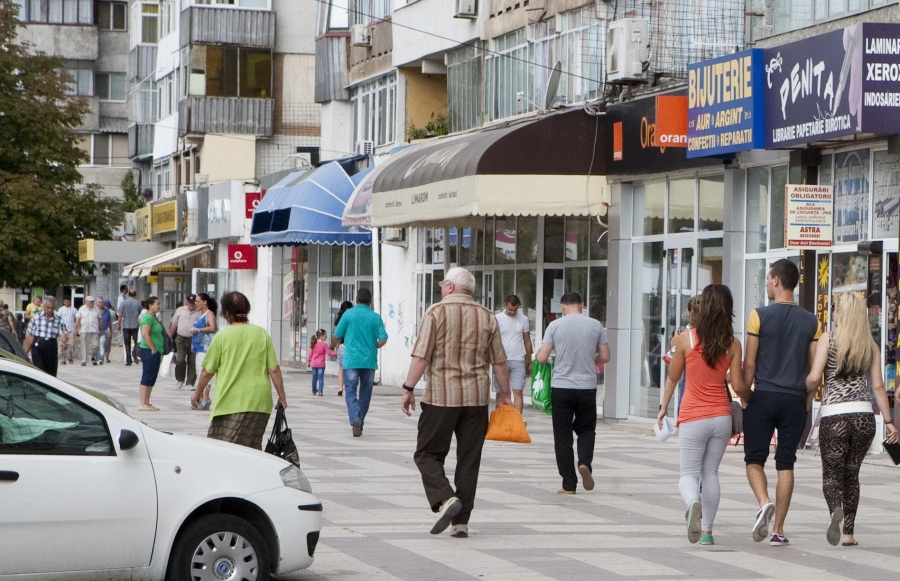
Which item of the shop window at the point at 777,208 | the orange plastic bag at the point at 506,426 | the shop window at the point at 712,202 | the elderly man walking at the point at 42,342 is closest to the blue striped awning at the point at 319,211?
the elderly man walking at the point at 42,342

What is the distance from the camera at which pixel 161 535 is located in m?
7.74

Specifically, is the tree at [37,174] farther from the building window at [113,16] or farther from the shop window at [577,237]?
the shop window at [577,237]

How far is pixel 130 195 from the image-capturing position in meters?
59.1

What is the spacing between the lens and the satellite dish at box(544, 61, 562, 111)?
23250 millimetres

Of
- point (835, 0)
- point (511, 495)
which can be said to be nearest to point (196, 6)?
point (835, 0)

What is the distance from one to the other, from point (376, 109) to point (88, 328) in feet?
35.0

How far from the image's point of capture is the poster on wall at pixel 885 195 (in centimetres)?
1620

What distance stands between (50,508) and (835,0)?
12.0m

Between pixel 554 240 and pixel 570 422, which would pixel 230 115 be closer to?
pixel 554 240

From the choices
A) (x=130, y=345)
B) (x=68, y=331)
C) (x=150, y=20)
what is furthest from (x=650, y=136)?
(x=150, y=20)

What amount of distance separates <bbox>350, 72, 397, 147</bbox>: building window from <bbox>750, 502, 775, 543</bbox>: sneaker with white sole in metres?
21.7

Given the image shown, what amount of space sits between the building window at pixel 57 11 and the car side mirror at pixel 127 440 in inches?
2413

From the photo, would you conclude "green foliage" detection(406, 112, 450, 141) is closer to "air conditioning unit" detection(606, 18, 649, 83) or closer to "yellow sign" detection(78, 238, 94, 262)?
"air conditioning unit" detection(606, 18, 649, 83)

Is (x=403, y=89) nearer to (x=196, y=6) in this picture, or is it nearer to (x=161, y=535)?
(x=196, y=6)
